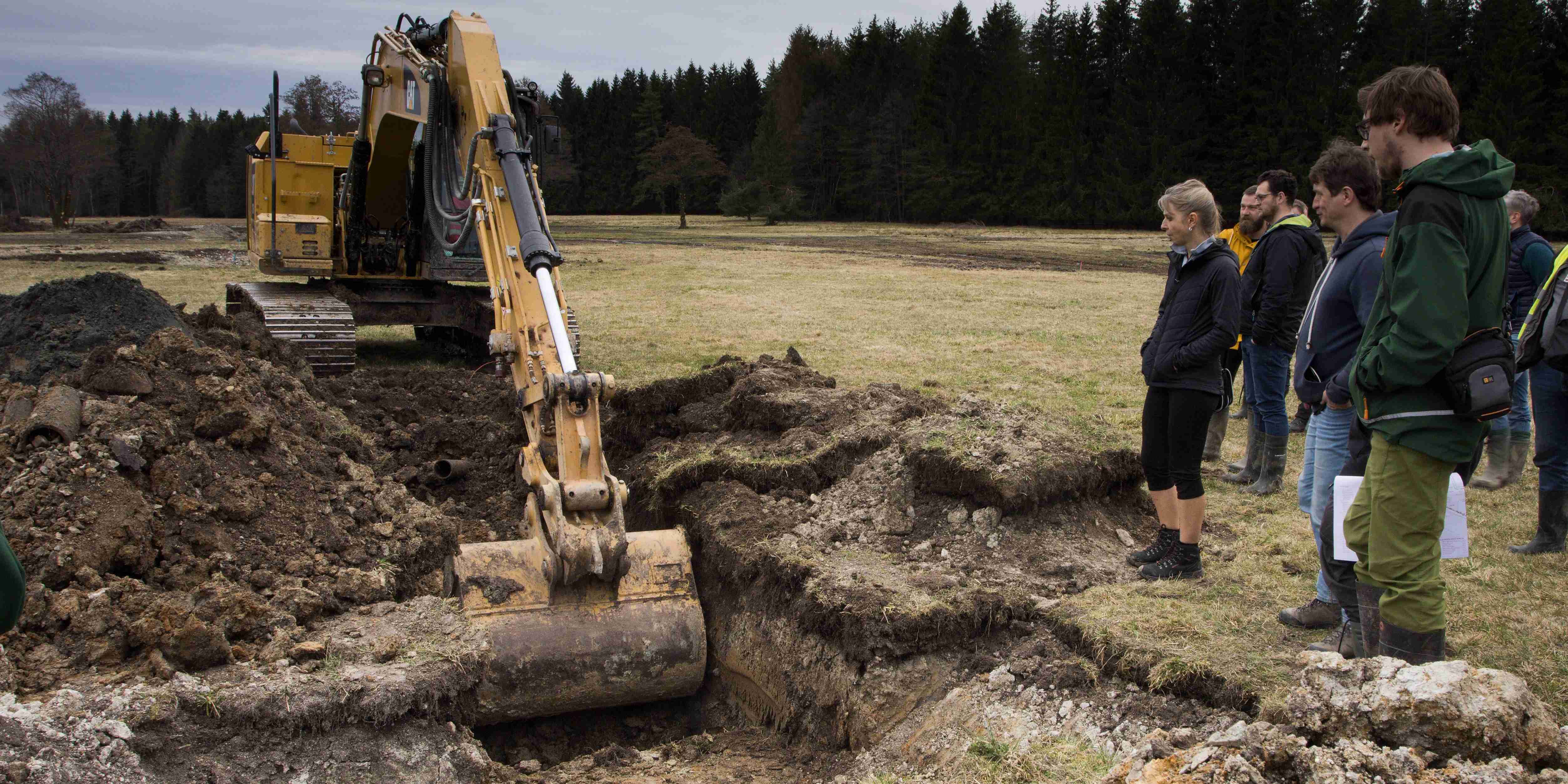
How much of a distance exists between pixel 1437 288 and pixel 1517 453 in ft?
14.5

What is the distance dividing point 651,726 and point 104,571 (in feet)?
7.68

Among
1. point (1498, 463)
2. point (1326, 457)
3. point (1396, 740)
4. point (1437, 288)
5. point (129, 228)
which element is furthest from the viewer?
point (129, 228)

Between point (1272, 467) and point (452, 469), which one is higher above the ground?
point (1272, 467)

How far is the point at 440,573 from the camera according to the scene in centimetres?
507

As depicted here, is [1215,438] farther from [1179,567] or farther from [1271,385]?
[1179,567]

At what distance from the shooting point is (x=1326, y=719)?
2.73 metres

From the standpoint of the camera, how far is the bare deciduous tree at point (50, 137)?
48.0 metres

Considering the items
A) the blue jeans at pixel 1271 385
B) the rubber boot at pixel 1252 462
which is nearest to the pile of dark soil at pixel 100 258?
the rubber boot at pixel 1252 462

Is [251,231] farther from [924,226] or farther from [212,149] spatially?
[212,149]

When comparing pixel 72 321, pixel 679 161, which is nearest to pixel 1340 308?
pixel 72 321

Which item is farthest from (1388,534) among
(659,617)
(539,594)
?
(539,594)

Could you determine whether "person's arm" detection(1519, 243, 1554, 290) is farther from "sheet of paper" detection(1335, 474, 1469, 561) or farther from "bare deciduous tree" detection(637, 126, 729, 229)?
"bare deciduous tree" detection(637, 126, 729, 229)

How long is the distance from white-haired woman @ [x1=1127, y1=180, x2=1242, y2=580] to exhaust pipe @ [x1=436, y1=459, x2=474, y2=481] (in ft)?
13.7

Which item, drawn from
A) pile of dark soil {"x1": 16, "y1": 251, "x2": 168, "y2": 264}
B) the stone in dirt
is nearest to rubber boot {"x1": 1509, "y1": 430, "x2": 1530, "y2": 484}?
the stone in dirt
